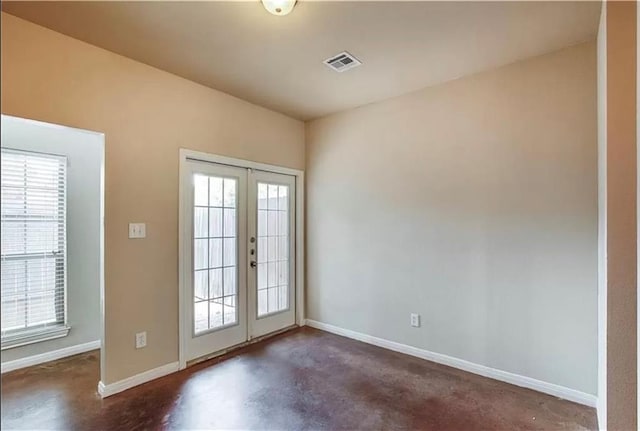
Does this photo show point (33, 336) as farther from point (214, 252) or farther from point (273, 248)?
point (273, 248)

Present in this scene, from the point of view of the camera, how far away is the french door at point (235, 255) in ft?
10.4

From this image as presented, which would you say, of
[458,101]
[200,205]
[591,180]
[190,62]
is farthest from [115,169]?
[591,180]

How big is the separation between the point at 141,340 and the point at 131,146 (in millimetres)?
1619

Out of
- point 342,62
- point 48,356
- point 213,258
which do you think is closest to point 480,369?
point 213,258

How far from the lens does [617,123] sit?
6.03ft

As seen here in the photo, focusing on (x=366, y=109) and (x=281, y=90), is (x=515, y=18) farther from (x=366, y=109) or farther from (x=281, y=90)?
(x=281, y=90)

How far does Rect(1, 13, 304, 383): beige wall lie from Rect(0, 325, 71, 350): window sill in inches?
11.7

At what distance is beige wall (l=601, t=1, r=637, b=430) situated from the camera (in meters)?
1.77

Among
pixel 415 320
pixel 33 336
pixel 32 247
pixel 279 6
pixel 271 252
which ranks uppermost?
pixel 279 6

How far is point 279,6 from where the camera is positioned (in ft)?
6.59

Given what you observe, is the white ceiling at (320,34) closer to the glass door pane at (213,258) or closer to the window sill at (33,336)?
the glass door pane at (213,258)

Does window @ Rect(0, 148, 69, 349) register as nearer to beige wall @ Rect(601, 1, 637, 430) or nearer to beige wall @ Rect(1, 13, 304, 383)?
beige wall @ Rect(1, 13, 304, 383)

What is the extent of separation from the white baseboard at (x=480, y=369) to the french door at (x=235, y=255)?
3.00 ft

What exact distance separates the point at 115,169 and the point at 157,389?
179 cm
